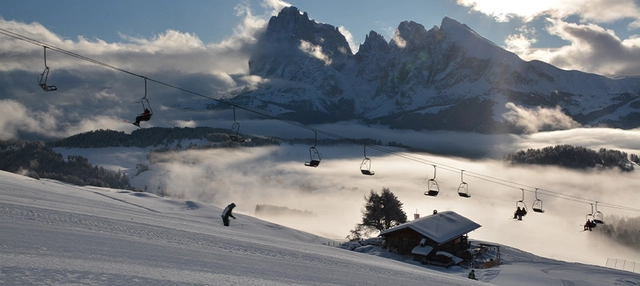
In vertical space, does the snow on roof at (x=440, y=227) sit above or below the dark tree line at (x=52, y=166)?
above

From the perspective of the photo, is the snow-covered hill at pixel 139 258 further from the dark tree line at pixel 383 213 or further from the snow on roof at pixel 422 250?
the dark tree line at pixel 383 213

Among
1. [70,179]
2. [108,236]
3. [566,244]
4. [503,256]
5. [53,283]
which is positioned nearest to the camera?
[53,283]

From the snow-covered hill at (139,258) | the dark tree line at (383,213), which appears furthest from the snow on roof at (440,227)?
the snow-covered hill at (139,258)

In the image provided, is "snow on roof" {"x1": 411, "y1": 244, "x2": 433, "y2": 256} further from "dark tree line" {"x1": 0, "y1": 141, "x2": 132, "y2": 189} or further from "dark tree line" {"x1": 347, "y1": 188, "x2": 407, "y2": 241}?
"dark tree line" {"x1": 0, "y1": 141, "x2": 132, "y2": 189}

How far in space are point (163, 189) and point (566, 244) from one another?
144m

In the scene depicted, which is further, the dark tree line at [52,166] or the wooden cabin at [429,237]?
the dark tree line at [52,166]

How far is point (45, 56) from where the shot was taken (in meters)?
15.3

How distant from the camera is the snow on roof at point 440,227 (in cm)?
4497

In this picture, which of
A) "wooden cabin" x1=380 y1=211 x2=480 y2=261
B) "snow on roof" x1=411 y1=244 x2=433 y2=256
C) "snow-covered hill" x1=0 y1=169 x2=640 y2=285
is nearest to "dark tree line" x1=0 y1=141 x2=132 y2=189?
"wooden cabin" x1=380 y1=211 x2=480 y2=261

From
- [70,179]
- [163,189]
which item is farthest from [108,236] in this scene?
[163,189]

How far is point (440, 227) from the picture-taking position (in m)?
47.6

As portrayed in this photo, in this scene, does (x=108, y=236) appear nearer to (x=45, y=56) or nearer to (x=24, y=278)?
(x=24, y=278)

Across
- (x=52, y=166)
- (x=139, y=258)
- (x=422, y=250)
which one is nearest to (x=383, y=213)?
(x=422, y=250)

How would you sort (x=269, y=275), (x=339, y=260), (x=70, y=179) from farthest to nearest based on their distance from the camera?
(x=70, y=179)
(x=339, y=260)
(x=269, y=275)
